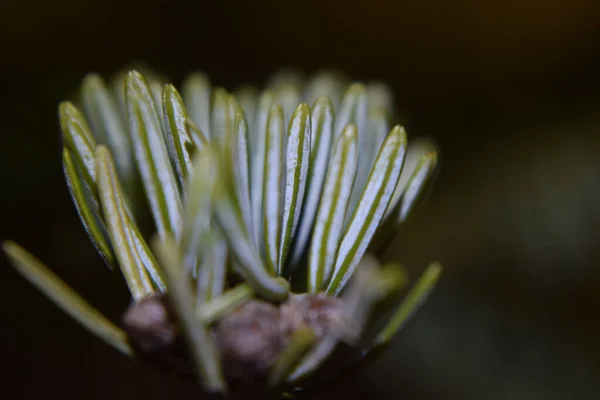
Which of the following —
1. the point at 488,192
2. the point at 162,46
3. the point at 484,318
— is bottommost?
the point at 484,318

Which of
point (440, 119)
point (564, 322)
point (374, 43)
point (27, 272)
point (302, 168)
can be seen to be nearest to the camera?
point (27, 272)

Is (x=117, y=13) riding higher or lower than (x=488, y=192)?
higher

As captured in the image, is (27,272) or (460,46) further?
(460,46)

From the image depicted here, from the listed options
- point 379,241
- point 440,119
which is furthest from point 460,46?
point 379,241

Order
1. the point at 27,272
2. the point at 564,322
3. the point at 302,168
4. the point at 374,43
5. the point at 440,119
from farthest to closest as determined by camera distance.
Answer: the point at 374,43
the point at 440,119
the point at 564,322
the point at 302,168
the point at 27,272

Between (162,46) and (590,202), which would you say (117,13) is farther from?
(590,202)

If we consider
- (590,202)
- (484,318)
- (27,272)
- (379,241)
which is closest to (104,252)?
(27,272)
